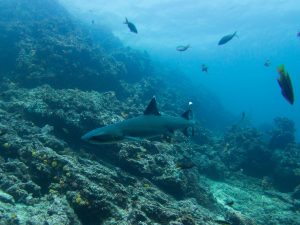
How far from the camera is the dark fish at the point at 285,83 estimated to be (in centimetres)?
412

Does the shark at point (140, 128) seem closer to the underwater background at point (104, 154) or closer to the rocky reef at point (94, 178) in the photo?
the underwater background at point (104, 154)

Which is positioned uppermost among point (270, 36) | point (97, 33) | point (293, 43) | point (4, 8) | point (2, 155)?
point (293, 43)

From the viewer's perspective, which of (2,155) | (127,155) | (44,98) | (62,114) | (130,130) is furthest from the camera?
(44,98)

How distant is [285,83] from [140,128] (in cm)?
227

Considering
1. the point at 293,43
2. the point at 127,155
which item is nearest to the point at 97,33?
the point at 127,155

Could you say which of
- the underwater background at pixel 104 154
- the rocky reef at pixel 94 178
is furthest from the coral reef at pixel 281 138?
the rocky reef at pixel 94 178

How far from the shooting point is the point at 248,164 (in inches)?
680

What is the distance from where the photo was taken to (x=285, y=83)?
165 inches

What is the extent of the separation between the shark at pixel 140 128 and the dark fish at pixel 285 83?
2.02 metres

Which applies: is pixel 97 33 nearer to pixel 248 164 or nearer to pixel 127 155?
pixel 248 164

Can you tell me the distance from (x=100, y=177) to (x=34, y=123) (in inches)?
242

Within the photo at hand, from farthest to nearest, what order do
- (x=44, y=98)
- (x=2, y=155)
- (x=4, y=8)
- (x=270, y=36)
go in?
(x=270, y=36), (x=4, y=8), (x=44, y=98), (x=2, y=155)

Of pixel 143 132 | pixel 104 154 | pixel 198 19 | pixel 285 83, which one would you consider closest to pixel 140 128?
pixel 143 132

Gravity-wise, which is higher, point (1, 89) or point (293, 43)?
point (293, 43)
